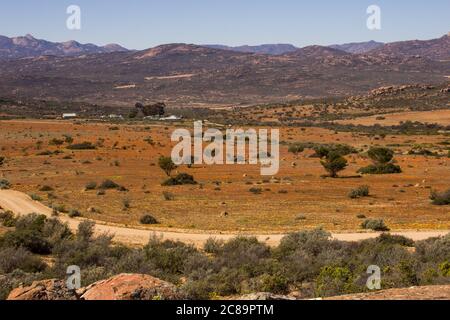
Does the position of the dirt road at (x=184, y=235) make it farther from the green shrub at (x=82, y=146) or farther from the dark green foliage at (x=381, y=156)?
the green shrub at (x=82, y=146)

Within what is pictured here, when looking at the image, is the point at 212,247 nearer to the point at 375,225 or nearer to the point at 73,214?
the point at 375,225

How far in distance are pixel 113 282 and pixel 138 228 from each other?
13.7 m

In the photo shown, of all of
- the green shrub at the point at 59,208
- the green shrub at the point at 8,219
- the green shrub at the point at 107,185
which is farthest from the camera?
the green shrub at the point at 107,185

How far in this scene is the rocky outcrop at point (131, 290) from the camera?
10086 mm

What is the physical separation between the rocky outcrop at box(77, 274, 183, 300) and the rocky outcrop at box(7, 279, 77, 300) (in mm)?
375

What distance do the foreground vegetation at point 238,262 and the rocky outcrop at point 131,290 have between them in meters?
1.11

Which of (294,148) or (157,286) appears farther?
(294,148)

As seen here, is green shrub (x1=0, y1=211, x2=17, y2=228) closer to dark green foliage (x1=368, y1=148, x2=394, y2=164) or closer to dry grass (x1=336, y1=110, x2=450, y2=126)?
dark green foliage (x1=368, y1=148, x2=394, y2=164)

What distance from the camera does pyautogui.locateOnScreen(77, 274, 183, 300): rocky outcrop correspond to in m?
10.1

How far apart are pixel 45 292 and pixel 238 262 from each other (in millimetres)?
7405

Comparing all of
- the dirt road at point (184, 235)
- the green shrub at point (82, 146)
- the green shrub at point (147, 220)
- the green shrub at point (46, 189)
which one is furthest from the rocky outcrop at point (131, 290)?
the green shrub at point (82, 146)
